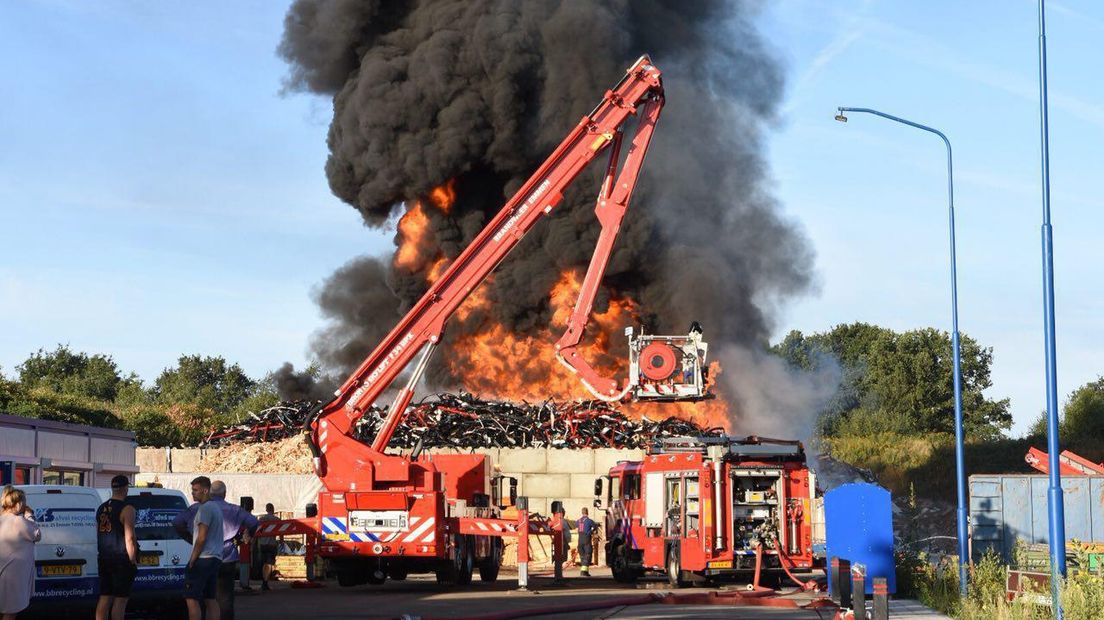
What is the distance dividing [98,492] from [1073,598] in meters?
10.8

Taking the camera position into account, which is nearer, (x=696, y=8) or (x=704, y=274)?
(x=704, y=274)

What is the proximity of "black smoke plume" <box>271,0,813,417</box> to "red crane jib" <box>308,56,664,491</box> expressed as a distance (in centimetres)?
1649

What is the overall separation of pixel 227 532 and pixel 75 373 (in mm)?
81639

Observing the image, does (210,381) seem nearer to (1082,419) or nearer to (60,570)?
(1082,419)

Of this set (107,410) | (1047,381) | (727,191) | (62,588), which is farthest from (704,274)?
(62,588)

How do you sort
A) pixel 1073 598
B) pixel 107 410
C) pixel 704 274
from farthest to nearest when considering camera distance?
pixel 107 410 → pixel 704 274 → pixel 1073 598

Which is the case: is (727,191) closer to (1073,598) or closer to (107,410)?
(107,410)

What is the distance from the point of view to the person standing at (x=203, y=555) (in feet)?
44.5

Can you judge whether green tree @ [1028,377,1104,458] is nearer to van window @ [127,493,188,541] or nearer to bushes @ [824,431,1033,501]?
bushes @ [824,431,1033,501]

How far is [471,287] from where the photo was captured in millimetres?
25250

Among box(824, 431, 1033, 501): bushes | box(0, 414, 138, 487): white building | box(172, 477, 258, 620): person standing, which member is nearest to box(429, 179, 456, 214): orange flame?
box(824, 431, 1033, 501): bushes

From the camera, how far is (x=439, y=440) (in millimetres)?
35438

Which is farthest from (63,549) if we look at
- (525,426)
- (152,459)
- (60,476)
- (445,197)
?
(445,197)

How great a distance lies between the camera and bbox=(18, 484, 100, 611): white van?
49.9 ft
